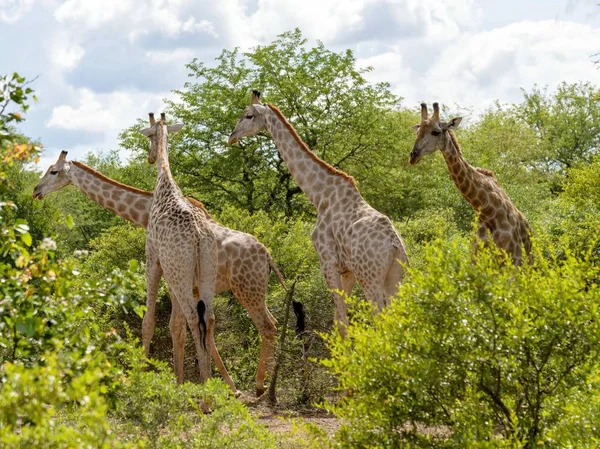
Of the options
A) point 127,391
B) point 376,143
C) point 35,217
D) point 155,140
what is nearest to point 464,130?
point 376,143

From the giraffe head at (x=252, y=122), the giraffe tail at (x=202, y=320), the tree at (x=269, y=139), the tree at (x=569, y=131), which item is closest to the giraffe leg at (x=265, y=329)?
the giraffe tail at (x=202, y=320)

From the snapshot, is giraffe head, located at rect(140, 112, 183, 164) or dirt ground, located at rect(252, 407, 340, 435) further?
giraffe head, located at rect(140, 112, 183, 164)

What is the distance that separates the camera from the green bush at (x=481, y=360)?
5.77 metres

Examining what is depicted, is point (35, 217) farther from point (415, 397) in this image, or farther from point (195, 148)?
point (415, 397)

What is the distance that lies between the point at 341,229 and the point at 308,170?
107cm

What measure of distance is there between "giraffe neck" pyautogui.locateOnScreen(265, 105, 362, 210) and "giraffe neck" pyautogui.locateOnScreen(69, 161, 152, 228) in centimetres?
180

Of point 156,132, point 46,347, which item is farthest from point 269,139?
point 46,347

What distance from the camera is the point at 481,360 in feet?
18.9

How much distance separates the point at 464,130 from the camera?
45688 millimetres

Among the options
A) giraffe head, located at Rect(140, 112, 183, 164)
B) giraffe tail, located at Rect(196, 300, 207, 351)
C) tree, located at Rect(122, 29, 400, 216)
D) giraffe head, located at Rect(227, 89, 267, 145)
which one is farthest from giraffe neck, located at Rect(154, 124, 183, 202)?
tree, located at Rect(122, 29, 400, 216)

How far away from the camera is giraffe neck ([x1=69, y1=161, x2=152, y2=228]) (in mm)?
12266

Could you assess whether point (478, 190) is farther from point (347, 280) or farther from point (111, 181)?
point (111, 181)

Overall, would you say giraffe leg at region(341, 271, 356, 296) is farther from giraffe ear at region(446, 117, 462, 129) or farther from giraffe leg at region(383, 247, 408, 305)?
giraffe ear at region(446, 117, 462, 129)

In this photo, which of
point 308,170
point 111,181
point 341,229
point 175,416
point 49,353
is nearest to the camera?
point 49,353
